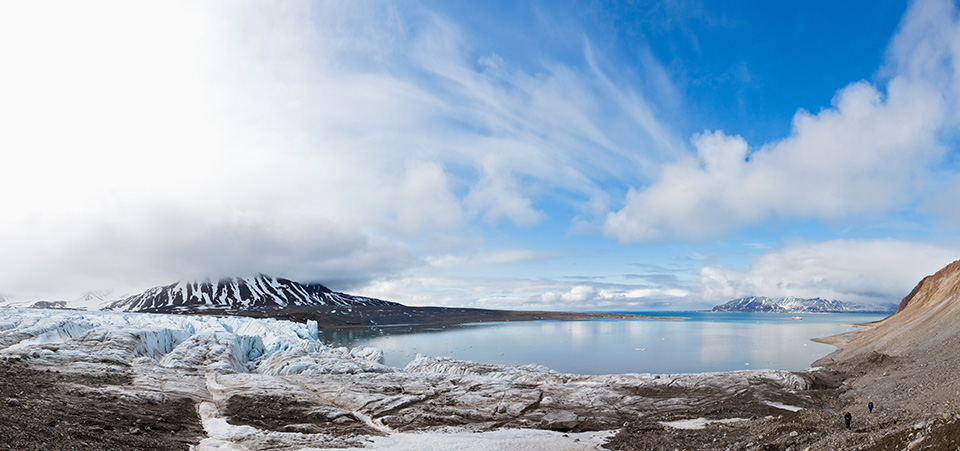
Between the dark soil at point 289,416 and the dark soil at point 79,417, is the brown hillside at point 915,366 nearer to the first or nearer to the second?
the dark soil at point 289,416

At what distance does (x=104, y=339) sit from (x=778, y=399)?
154 feet

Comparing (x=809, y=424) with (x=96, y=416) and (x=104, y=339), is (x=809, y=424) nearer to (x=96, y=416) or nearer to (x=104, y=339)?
(x=96, y=416)

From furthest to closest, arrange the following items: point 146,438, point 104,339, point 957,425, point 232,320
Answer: point 232,320 < point 104,339 < point 146,438 < point 957,425

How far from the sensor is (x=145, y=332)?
37.3m

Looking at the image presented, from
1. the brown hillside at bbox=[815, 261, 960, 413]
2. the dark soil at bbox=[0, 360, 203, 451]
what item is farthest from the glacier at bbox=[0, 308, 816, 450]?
the brown hillside at bbox=[815, 261, 960, 413]

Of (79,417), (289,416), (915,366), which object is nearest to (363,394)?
(289,416)

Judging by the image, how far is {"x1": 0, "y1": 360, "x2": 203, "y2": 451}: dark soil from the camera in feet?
42.9

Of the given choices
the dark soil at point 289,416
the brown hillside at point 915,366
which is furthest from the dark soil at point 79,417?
the brown hillside at point 915,366

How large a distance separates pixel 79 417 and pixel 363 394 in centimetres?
1406

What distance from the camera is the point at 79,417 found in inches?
632

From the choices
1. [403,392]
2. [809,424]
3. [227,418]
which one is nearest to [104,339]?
[227,418]

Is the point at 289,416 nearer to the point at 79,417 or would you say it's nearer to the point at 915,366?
the point at 79,417

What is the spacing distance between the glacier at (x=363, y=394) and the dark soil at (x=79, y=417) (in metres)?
0.86

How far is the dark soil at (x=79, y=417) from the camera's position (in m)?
13.1
